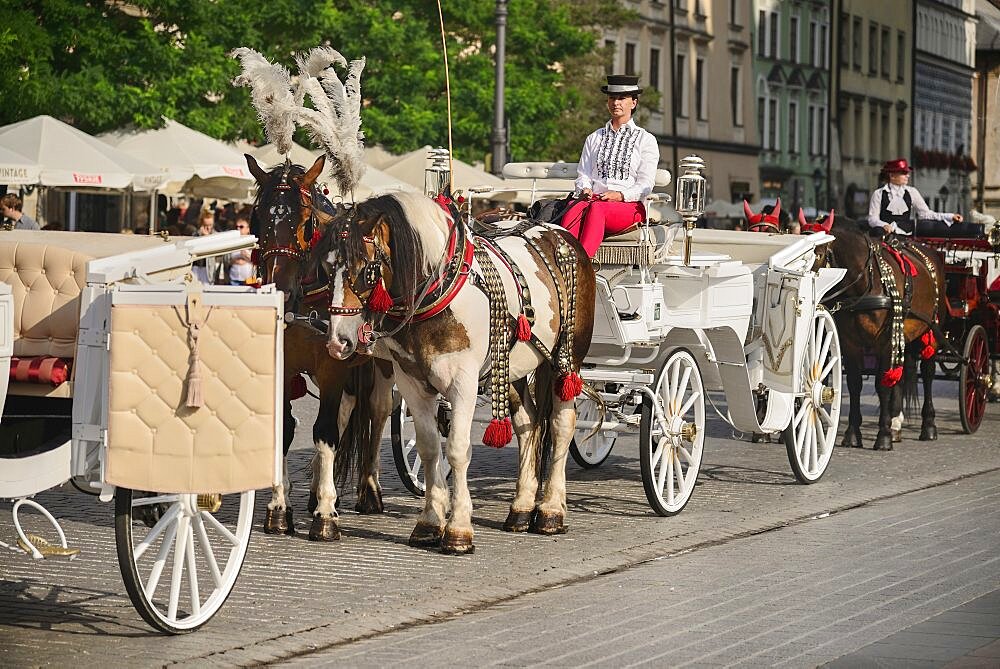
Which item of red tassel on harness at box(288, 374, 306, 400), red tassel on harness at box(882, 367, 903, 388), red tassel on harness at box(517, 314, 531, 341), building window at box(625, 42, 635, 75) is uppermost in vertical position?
building window at box(625, 42, 635, 75)

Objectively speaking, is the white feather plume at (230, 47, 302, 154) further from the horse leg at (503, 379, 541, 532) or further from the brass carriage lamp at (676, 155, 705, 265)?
the brass carriage lamp at (676, 155, 705, 265)

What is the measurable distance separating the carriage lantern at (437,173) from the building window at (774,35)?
57.0 meters

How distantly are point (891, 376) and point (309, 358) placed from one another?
640 centimetres

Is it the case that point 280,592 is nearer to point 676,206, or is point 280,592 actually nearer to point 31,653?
point 31,653

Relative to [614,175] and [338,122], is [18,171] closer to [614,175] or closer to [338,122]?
[614,175]

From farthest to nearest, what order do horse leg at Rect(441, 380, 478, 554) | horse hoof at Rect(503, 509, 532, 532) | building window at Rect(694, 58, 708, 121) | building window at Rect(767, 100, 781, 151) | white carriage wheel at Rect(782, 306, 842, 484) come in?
1. building window at Rect(767, 100, 781, 151)
2. building window at Rect(694, 58, 708, 121)
3. white carriage wheel at Rect(782, 306, 842, 484)
4. horse hoof at Rect(503, 509, 532, 532)
5. horse leg at Rect(441, 380, 478, 554)

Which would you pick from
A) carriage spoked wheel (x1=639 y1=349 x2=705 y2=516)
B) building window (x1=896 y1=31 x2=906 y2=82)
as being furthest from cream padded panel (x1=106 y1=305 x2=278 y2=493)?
building window (x1=896 y1=31 x2=906 y2=82)

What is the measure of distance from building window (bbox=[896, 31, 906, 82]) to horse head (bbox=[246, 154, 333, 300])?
237 ft

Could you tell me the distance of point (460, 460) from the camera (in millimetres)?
9508

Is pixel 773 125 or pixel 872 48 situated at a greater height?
pixel 872 48

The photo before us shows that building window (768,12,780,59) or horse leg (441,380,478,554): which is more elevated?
building window (768,12,780,59)

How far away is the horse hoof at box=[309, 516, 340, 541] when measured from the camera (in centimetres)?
979

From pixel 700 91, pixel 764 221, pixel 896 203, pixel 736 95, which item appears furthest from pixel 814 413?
pixel 736 95

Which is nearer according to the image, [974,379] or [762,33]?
[974,379]
